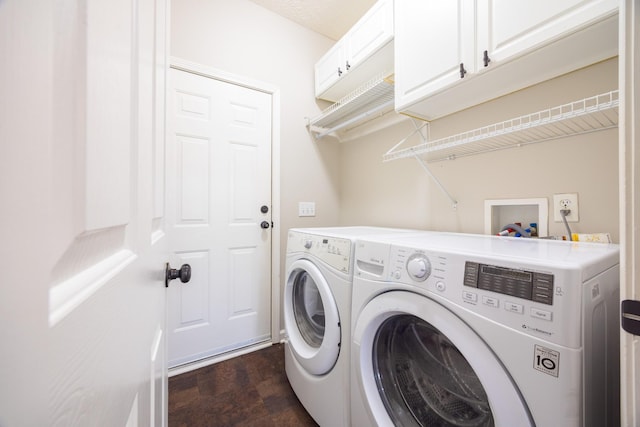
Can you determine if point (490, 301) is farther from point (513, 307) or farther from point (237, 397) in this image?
point (237, 397)

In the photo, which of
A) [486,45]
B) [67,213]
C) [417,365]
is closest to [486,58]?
[486,45]

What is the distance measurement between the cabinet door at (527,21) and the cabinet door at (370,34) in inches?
22.5

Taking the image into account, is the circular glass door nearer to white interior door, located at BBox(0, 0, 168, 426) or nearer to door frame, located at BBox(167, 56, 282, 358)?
white interior door, located at BBox(0, 0, 168, 426)

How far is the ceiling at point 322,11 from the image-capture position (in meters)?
1.84

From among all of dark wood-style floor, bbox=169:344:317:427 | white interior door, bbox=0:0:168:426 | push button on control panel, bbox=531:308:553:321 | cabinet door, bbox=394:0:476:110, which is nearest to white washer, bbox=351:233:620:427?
push button on control panel, bbox=531:308:553:321

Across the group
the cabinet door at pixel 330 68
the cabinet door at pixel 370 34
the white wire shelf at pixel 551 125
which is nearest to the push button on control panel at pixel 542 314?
the white wire shelf at pixel 551 125

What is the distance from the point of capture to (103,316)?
8.8 inches

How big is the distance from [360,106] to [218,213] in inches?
51.2

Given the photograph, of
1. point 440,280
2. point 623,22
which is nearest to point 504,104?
point 623,22

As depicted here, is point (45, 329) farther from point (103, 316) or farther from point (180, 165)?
point (180, 165)

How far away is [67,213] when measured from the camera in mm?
163

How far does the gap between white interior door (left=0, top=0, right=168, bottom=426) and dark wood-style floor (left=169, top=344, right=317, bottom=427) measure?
48.4 inches

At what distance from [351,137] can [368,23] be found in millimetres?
863

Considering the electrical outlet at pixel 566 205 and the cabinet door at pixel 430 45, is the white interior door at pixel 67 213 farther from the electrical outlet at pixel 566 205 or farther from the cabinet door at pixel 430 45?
the electrical outlet at pixel 566 205
